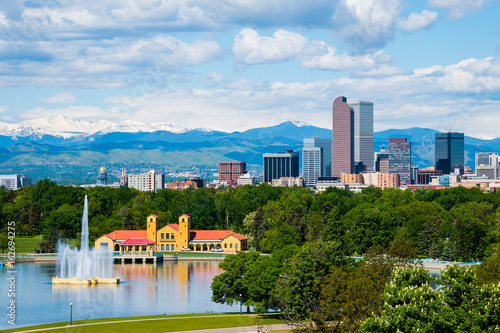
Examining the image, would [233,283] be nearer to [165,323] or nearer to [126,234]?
[165,323]

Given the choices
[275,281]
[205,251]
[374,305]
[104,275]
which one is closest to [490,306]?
[374,305]

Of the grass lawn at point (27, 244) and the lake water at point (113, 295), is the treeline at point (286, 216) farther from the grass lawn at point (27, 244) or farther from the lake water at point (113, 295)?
the lake water at point (113, 295)

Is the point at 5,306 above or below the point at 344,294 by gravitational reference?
below

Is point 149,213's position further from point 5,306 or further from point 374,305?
point 374,305

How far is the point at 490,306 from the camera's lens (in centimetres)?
3862

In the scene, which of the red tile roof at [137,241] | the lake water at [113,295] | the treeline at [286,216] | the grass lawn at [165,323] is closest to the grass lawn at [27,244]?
the treeline at [286,216]

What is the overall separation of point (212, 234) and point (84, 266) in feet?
128

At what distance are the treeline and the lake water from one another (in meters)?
13.9

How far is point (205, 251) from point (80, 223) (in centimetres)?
2346

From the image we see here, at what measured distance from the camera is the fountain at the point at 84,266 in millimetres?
90875

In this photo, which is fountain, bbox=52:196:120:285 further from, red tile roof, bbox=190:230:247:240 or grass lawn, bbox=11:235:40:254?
red tile roof, bbox=190:230:247:240

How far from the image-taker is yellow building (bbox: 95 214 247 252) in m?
131

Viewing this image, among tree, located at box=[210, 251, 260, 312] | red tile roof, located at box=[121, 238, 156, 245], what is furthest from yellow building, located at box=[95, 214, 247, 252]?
tree, located at box=[210, 251, 260, 312]

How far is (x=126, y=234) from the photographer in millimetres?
131375
